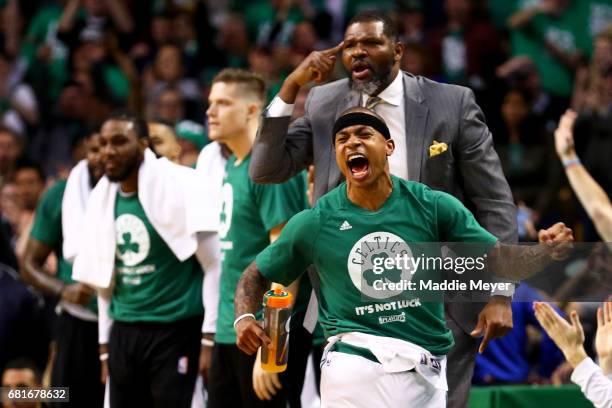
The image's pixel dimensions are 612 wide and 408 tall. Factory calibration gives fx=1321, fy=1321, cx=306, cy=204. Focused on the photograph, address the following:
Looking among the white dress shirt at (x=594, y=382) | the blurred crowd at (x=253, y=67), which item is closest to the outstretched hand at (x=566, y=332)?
the white dress shirt at (x=594, y=382)

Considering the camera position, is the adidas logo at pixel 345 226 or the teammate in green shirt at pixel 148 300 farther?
the teammate in green shirt at pixel 148 300

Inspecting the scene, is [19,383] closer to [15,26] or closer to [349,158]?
[349,158]

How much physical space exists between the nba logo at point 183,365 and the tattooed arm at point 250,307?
66.1 inches

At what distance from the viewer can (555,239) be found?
4.91 m

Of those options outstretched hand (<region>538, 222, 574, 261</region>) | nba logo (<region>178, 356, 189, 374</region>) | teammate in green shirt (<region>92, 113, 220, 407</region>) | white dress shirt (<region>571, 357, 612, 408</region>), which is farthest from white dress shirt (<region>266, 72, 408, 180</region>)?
nba logo (<region>178, 356, 189, 374</region>)

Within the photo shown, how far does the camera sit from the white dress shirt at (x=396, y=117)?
589 cm

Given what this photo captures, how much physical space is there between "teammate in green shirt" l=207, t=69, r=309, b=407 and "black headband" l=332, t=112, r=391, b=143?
4.50 feet

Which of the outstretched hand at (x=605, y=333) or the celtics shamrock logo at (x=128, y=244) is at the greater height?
the celtics shamrock logo at (x=128, y=244)

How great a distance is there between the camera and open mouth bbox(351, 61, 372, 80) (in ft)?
19.2

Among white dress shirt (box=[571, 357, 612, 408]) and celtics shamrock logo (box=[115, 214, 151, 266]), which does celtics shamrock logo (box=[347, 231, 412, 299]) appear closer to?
white dress shirt (box=[571, 357, 612, 408])

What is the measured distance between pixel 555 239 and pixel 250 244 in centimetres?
222

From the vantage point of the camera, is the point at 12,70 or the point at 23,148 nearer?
the point at 23,148

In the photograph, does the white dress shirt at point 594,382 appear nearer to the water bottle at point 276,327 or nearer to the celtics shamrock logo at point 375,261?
the celtics shamrock logo at point 375,261

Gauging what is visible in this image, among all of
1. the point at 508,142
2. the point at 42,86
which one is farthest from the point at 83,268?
the point at 42,86
